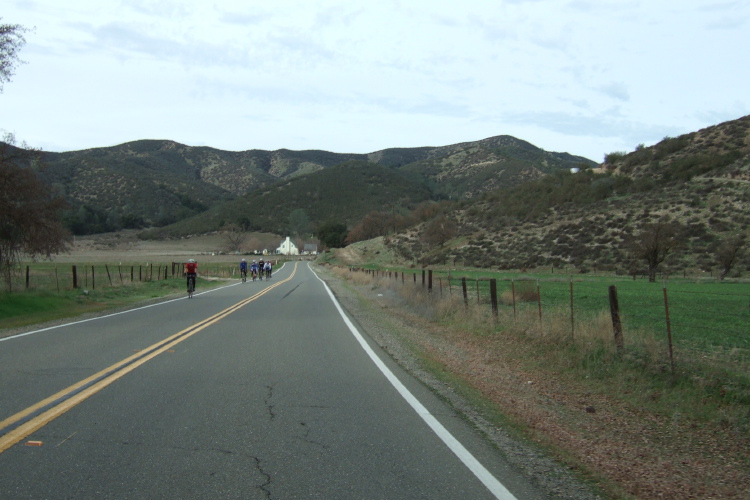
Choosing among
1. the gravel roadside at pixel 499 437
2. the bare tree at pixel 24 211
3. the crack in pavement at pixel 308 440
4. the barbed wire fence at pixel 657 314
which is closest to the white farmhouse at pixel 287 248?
the barbed wire fence at pixel 657 314

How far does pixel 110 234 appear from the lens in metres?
119

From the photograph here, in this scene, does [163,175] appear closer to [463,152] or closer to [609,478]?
[463,152]

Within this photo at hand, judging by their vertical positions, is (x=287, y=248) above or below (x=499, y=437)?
above

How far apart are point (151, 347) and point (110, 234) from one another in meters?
117

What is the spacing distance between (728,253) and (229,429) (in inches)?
1549

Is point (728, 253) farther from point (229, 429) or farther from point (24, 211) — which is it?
point (229, 429)

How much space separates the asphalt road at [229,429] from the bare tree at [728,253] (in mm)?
34407

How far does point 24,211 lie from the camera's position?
20828 mm

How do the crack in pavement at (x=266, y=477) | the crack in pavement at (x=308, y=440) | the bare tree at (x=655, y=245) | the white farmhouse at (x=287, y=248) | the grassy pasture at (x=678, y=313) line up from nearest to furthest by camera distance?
the crack in pavement at (x=266, y=477)
the crack in pavement at (x=308, y=440)
the grassy pasture at (x=678, y=313)
the bare tree at (x=655, y=245)
the white farmhouse at (x=287, y=248)

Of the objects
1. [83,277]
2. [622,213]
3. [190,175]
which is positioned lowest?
[83,277]

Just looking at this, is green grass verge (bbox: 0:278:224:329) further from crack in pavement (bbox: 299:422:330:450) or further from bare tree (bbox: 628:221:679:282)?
bare tree (bbox: 628:221:679:282)

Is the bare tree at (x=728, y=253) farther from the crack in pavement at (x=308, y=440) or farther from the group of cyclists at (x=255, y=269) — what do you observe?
the crack in pavement at (x=308, y=440)

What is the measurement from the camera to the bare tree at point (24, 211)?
2056cm

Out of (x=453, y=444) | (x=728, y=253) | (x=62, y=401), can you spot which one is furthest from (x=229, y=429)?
(x=728, y=253)
